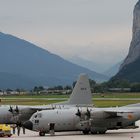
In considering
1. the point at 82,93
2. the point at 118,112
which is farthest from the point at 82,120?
the point at 82,93

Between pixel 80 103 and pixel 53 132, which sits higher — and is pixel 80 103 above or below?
above

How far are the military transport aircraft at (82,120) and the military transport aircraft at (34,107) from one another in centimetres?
847

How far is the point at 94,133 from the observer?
60094 mm

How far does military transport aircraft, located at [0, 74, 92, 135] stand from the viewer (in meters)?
68.1

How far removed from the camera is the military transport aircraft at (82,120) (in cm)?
5888

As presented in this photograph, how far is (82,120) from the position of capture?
59.4 metres

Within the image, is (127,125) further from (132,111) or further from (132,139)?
(132,139)

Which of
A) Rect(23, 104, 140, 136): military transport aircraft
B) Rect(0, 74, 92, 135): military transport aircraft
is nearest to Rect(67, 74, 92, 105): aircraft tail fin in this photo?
Rect(0, 74, 92, 135): military transport aircraft

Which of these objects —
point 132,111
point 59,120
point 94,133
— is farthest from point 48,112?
point 132,111

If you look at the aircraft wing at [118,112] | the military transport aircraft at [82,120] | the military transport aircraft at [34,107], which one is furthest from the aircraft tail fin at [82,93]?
the aircraft wing at [118,112]

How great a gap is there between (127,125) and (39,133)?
9898 millimetres

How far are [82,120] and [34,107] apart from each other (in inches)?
442

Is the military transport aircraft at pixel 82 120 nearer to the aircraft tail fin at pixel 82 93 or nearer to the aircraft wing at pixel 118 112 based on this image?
the aircraft wing at pixel 118 112

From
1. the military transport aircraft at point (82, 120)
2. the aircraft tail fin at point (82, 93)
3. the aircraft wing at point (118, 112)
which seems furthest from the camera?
the aircraft tail fin at point (82, 93)
